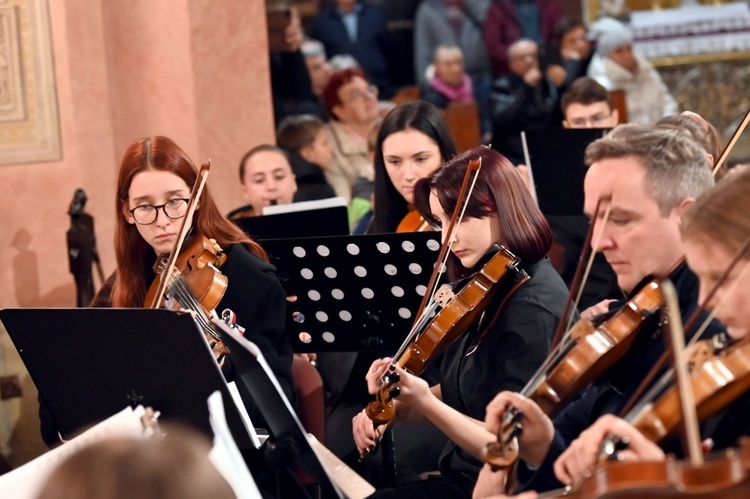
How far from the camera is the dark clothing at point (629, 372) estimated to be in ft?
7.10

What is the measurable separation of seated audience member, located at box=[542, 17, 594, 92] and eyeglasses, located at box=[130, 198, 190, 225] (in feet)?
13.7

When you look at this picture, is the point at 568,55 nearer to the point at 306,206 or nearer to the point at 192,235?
the point at 306,206

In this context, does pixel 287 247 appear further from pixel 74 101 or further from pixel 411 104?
pixel 74 101

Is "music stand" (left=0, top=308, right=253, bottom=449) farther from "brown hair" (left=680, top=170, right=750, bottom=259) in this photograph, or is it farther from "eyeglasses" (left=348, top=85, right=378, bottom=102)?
"eyeglasses" (left=348, top=85, right=378, bottom=102)

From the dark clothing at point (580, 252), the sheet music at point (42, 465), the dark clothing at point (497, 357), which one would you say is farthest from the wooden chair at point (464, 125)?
the sheet music at point (42, 465)

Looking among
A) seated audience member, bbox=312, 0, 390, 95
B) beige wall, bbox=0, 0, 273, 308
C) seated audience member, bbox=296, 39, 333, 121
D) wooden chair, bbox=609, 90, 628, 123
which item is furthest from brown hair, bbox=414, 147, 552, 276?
seated audience member, bbox=312, 0, 390, 95

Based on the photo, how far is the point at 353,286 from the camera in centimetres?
341

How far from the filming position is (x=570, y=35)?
762 centimetres

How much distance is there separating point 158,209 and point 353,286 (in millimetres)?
593

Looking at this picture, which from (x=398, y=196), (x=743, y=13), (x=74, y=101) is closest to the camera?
(x=398, y=196)

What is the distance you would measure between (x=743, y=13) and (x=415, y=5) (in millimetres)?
2326

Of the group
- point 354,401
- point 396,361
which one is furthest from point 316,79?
point 396,361

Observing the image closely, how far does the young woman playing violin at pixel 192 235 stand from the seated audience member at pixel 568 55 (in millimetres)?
4104

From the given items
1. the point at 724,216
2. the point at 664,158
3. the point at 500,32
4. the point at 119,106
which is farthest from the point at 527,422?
the point at 500,32
